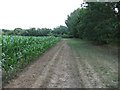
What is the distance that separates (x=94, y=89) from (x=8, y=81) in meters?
2.57

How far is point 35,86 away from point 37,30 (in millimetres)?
36244

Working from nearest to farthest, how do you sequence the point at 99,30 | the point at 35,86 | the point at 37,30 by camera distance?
the point at 35,86
the point at 99,30
the point at 37,30

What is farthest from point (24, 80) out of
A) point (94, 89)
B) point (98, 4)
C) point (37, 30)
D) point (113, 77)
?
point (37, 30)

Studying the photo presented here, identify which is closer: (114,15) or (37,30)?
(114,15)

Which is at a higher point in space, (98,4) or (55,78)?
(98,4)

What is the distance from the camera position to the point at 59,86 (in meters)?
3.41

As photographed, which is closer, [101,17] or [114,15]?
[114,15]

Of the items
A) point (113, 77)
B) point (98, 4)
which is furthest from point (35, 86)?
point (98, 4)

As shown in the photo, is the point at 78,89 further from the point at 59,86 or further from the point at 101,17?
the point at 101,17

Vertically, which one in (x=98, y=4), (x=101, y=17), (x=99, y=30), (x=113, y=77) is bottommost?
(x=113, y=77)

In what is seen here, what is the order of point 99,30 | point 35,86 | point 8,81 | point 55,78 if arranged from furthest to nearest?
point 99,30 < point 55,78 < point 8,81 < point 35,86

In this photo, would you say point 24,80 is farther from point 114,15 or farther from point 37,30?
point 37,30

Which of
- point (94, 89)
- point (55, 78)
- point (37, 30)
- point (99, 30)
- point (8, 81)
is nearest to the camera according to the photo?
point (94, 89)

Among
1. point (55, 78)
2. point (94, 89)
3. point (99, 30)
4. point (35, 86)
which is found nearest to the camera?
point (94, 89)
